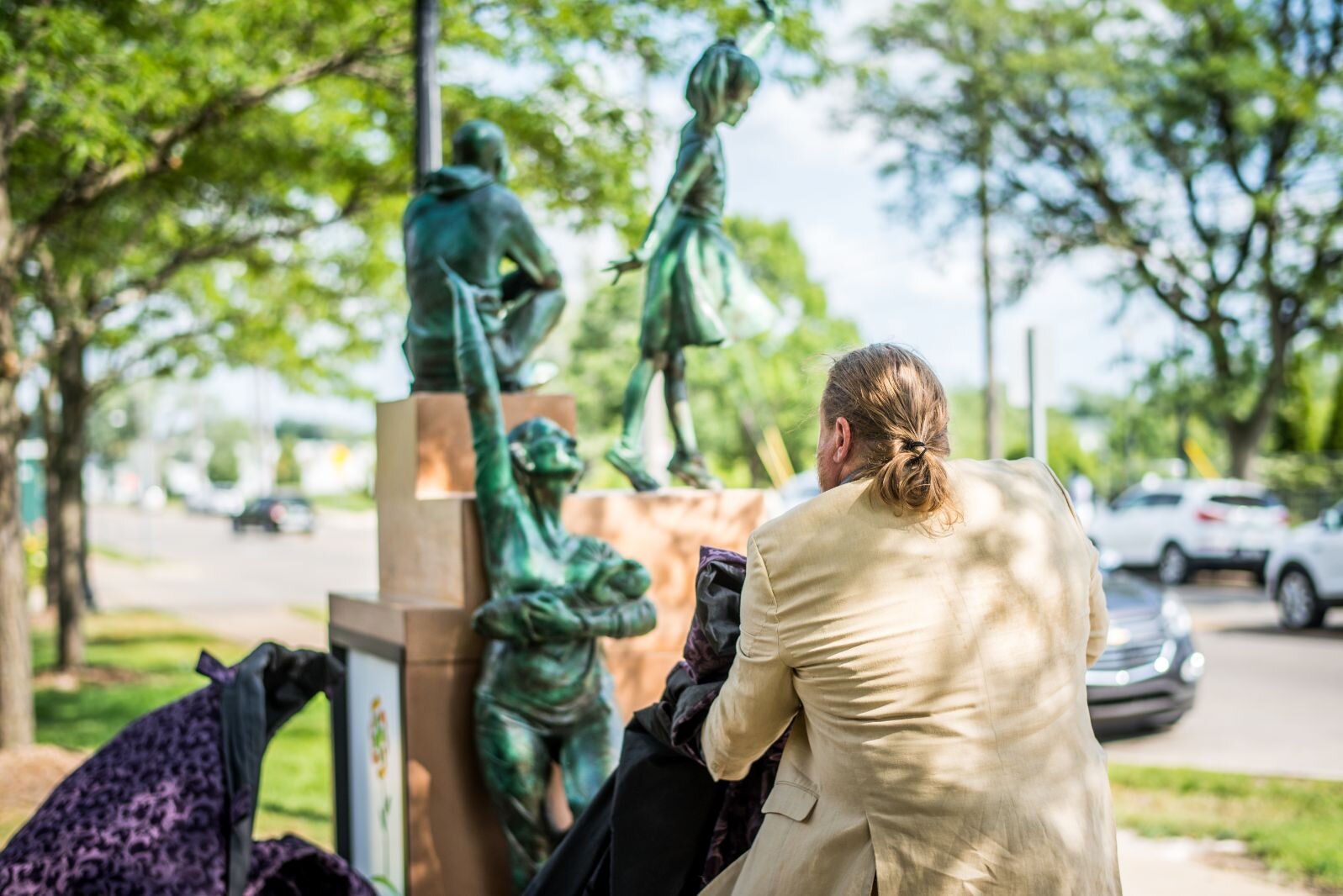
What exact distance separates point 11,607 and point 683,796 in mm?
7735

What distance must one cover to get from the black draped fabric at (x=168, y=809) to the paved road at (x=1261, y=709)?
681 cm

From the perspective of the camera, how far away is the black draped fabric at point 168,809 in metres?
3.02

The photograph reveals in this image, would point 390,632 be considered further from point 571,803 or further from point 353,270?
point 353,270

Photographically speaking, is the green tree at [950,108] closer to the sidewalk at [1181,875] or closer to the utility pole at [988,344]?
the utility pole at [988,344]

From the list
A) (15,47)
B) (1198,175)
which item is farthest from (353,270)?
(1198,175)

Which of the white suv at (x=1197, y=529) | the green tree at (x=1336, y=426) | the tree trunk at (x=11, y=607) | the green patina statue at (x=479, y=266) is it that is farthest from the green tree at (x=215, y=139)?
the green tree at (x=1336, y=426)

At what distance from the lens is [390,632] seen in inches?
178

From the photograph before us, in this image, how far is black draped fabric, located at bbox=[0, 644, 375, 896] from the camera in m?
3.02

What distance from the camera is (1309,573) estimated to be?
1530cm

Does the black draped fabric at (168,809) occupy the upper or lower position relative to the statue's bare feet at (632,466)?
lower

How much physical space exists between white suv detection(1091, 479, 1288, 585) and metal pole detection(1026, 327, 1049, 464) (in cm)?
1298

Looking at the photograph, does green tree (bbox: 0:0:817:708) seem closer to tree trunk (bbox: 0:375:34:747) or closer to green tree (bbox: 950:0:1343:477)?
tree trunk (bbox: 0:375:34:747)

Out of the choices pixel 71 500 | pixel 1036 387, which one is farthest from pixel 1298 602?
pixel 71 500

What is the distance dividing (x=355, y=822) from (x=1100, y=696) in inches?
234
